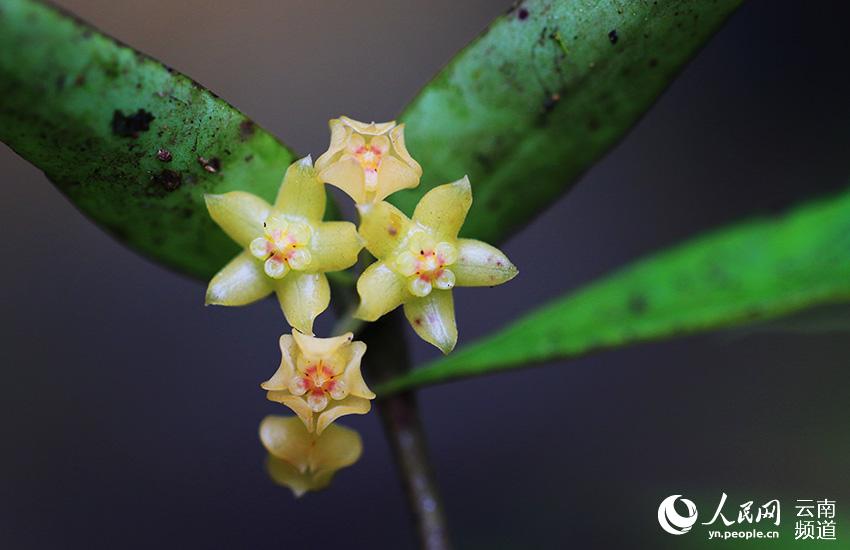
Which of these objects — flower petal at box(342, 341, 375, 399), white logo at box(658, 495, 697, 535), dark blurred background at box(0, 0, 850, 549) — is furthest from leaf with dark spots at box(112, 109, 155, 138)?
dark blurred background at box(0, 0, 850, 549)

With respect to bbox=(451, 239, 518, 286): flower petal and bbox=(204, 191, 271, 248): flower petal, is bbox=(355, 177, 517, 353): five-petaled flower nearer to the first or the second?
bbox=(451, 239, 518, 286): flower petal

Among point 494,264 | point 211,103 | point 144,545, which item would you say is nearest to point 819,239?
point 494,264

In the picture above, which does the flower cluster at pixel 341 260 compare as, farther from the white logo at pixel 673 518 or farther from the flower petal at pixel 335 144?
the white logo at pixel 673 518

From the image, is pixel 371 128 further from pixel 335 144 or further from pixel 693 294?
pixel 693 294

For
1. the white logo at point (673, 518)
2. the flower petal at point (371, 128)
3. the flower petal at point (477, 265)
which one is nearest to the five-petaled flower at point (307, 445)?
the flower petal at point (477, 265)

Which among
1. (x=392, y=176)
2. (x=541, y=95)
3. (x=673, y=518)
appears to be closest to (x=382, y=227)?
(x=392, y=176)

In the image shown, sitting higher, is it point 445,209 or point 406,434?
point 445,209

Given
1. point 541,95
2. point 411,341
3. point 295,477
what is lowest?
point 295,477

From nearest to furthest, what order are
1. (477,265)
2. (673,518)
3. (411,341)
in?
(477,265)
(673,518)
(411,341)
